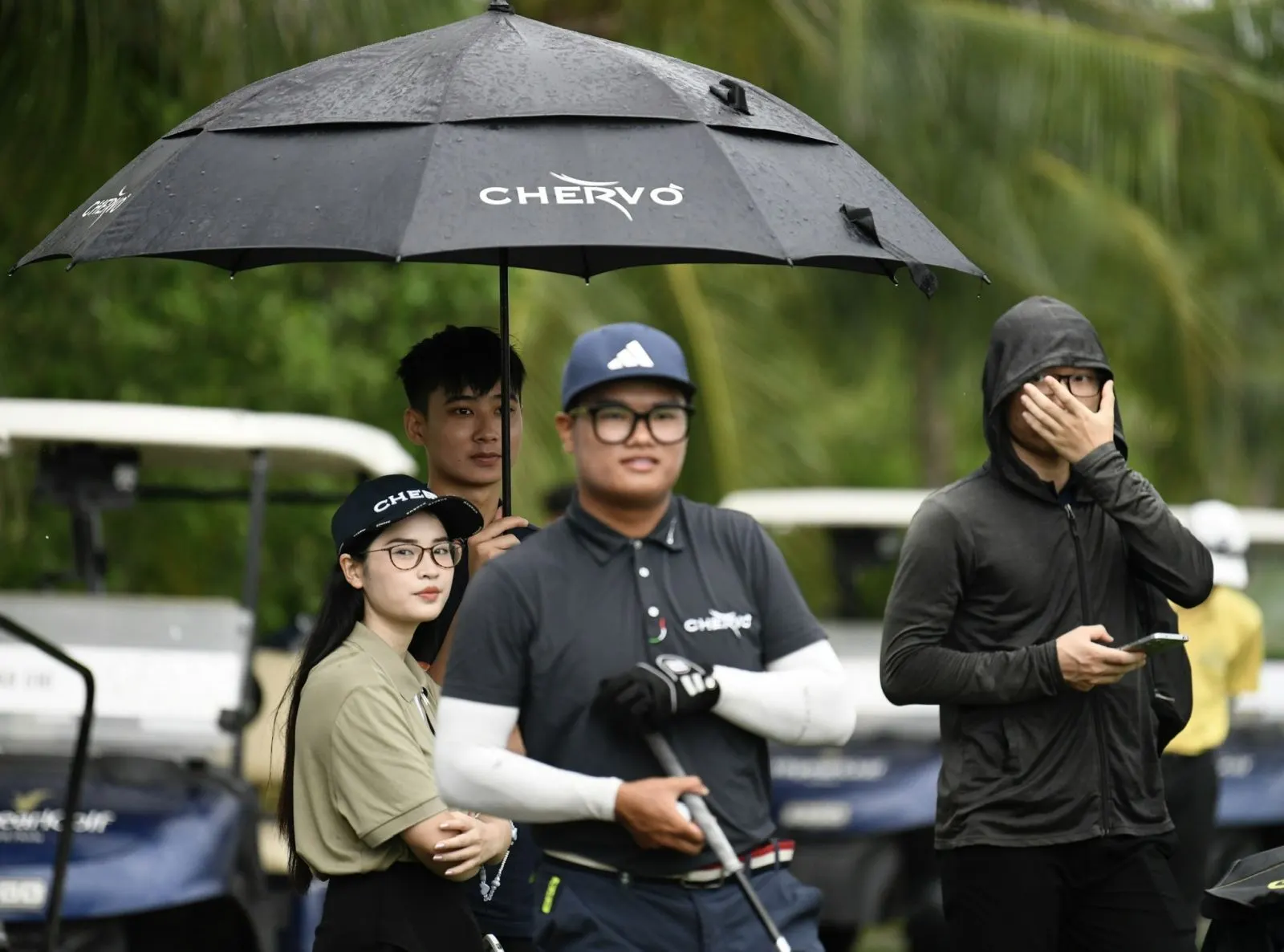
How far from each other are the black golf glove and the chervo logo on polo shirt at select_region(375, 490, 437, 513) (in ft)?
3.20

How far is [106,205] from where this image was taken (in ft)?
15.0

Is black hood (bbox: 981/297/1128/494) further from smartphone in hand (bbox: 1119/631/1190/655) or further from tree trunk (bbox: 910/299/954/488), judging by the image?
tree trunk (bbox: 910/299/954/488)

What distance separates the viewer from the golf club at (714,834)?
142 inches

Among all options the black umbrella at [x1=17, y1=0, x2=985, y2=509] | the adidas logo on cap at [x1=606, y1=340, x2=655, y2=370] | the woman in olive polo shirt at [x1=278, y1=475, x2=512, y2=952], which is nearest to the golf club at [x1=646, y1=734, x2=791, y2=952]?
the adidas logo on cap at [x1=606, y1=340, x2=655, y2=370]

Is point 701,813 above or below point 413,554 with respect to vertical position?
below

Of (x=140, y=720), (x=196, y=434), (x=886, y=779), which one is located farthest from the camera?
(x=886, y=779)

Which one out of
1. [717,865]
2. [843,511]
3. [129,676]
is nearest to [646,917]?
[717,865]

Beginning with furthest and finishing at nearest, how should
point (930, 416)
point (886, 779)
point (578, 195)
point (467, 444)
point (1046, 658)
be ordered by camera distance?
1. point (930, 416)
2. point (886, 779)
3. point (467, 444)
4. point (1046, 658)
5. point (578, 195)

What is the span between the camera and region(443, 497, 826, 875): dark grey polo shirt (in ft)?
12.2

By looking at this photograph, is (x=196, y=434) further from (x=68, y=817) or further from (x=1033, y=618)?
(x=1033, y=618)

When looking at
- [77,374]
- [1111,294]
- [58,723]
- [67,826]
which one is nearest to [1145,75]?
[1111,294]

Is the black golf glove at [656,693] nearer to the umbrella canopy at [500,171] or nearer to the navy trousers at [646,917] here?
the navy trousers at [646,917]

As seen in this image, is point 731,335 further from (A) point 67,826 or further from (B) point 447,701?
(B) point 447,701

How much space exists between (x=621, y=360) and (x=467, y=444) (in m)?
1.23
